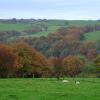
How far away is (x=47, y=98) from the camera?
23.0 m

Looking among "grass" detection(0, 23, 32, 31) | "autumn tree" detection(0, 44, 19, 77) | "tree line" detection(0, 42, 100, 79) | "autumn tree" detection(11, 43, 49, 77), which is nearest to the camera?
"autumn tree" detection(0, 44, 19, 77)

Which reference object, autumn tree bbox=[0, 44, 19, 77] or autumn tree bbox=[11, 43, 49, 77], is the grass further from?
autumn tree bbox=[0, 44, 19, 77]

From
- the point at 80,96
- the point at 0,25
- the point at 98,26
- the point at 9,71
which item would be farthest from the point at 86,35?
the point at 80,96

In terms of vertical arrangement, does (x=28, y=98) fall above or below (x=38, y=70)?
above

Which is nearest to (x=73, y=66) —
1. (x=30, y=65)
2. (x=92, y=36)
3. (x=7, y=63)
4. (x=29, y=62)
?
(x=30, y=65)

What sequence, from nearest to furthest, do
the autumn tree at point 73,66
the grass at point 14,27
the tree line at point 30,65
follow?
the tree line at point 30,65, the autumn tree at point 73,66, the grass at point 14,27

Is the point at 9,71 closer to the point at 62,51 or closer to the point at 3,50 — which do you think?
the point at 3,50

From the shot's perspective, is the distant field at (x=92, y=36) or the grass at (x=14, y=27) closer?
the distant field at (x=92, y=36)

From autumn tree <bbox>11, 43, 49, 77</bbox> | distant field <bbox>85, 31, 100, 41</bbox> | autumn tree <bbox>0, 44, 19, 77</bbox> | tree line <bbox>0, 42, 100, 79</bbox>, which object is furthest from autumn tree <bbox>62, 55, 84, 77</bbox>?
distant field <bbox>85, 31, 100, 41</bbox>

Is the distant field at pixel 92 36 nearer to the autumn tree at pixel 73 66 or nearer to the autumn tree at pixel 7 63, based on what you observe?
the autumn tree at pixel 73 66

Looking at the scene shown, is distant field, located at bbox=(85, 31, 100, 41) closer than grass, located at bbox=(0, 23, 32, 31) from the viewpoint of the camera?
Yes

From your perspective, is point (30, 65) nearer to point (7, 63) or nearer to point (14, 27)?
point (7, 63)

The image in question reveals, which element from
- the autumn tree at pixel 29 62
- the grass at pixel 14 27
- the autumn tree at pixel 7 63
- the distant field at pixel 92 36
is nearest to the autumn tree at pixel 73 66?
the autumn tree at pixel 29 62

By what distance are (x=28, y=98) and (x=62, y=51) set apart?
4258 inches
